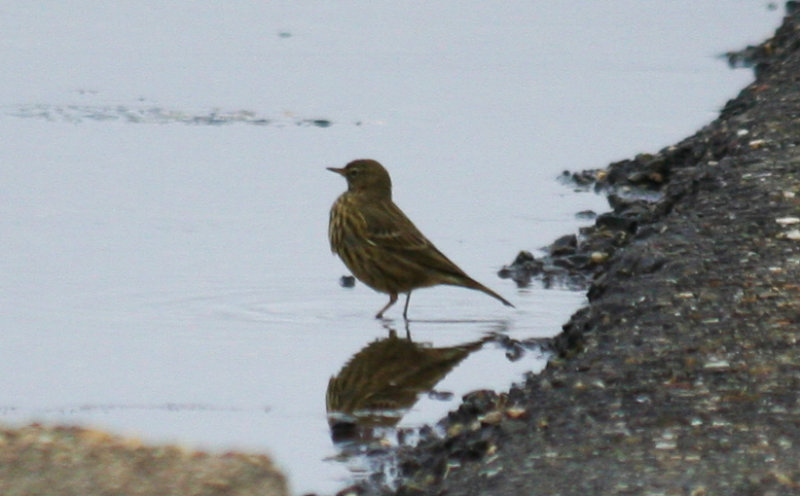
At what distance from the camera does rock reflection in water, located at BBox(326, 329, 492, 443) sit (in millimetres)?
8062

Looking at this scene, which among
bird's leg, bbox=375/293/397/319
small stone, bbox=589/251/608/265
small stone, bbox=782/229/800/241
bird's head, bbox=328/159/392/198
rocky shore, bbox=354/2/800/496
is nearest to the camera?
rocky shore, bbox=354/2/800/496

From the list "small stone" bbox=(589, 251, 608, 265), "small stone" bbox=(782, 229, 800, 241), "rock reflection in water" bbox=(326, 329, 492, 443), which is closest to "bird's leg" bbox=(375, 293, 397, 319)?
"rock reflection in water" bbox=(326, 329, 492, 443)

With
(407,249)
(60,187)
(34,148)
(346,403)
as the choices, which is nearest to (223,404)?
(346,403)

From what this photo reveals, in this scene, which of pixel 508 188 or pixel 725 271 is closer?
pixel 725 271

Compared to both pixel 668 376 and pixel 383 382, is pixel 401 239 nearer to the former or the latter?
pixel 383 382

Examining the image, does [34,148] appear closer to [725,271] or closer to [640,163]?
[640,163]

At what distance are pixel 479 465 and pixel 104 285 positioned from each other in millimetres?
3660

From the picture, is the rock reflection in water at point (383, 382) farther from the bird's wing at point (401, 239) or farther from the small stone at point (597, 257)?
the small stone at point (597, 257)

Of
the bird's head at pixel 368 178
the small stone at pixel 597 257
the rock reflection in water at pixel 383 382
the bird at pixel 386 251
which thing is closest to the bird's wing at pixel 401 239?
the bird at pixel 386 251

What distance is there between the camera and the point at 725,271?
8703 millimetres

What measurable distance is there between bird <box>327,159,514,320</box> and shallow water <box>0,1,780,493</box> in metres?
0.18

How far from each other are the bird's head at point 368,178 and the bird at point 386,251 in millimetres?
101

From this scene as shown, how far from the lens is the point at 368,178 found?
1083cm

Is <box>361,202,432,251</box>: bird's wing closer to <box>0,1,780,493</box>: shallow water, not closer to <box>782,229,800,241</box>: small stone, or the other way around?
<box>0,1,780,493</box>: shallow water
